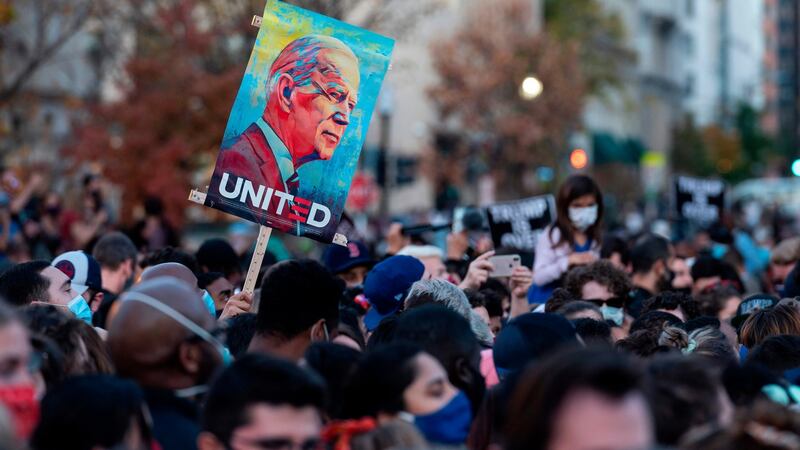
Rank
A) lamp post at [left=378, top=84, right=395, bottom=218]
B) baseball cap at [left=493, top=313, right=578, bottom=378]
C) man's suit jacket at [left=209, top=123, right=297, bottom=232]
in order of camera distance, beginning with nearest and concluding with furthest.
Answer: baseball cap at [left=493, top=313, right=578, bottom=378]
man's suit jacket at [left=209, top=123, right=297, bottom=232]
lamp post at [left=378, top=84, right=395, bottom=218]

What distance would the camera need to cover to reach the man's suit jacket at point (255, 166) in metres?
7.83

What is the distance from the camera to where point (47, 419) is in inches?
175

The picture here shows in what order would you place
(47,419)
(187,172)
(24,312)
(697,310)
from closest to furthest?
(47,419)
(24,312)
(697,310)
(187,172)

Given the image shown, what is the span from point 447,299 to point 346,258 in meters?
4.29

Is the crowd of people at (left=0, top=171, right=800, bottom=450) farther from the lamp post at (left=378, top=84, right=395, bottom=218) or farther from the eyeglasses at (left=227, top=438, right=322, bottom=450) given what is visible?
the lamp post at (left=378, top=84, right=395, bottom=218)

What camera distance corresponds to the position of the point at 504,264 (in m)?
9.94

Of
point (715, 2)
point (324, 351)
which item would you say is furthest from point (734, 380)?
point (715, 2)

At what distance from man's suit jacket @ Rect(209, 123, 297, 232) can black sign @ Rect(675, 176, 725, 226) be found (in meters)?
11.4

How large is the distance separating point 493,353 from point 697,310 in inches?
151

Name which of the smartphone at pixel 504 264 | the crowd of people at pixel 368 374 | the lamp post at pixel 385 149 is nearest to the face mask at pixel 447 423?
the crowd of people at pixel 368 374

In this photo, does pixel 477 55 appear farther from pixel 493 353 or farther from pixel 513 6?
pixel 493 353

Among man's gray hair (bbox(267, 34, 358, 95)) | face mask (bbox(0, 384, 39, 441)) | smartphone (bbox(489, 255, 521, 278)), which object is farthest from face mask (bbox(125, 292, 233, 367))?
smartphone (bbox(489, 255, 521, 278))

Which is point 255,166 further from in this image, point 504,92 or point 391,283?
point 504,92

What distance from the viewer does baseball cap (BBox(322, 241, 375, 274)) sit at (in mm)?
11391
